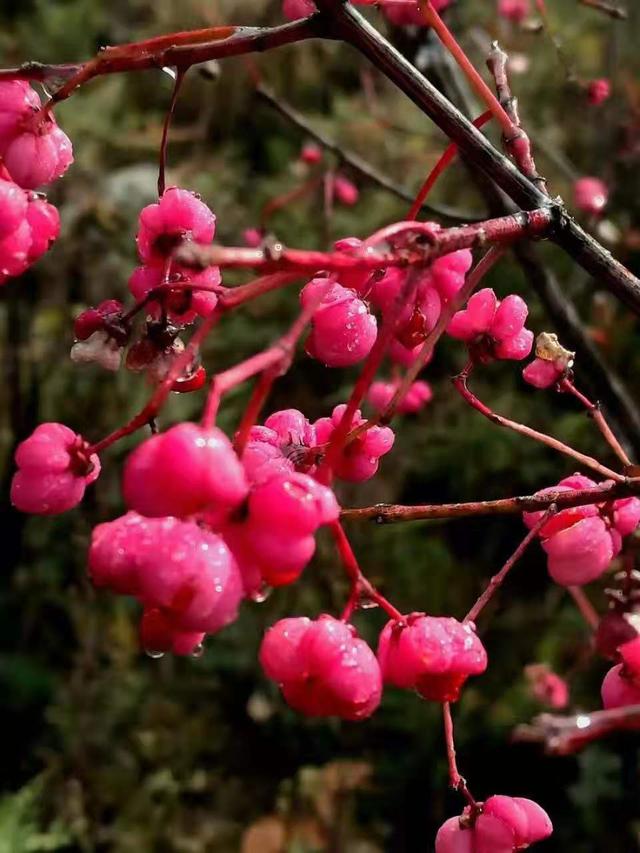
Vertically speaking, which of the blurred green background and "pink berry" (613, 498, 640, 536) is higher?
"pink berry" (613, 498, 640, 536)

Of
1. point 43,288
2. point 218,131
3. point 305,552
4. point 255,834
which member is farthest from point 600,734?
point 218,131

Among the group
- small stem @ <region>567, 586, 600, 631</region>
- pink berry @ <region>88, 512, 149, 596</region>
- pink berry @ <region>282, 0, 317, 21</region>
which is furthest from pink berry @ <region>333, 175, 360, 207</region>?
pink berry @ <region>88, 512, 149, 596</region>

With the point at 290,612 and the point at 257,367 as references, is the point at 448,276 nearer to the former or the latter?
the point at 257,367

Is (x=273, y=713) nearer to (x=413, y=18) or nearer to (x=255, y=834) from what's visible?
(x=255, y=834)

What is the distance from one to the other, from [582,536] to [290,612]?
52.8 inches

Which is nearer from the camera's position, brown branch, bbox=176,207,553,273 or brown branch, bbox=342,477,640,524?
brown branch, bbox=176,207,553,273

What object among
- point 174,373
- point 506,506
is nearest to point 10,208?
point 174,373

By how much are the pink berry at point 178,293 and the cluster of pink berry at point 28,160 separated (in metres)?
0.05

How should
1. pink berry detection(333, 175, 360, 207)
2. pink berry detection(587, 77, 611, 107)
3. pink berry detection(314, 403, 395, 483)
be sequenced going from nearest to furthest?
pink berry detection(314, 403, 395, 483) < pink berry detection(587, 77, 611, 107) < pink berry detection(333, 175, 360, 207)

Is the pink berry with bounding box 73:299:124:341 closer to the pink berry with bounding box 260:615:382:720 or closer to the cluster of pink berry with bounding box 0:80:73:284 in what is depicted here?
the cluster of pink berry with bounding box 0:80:73:284

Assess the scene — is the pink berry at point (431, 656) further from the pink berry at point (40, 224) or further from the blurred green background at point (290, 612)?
the blurred green background at point (290, 612)

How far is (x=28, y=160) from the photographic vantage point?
0.42 m

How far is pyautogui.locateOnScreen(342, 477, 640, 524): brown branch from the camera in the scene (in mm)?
420

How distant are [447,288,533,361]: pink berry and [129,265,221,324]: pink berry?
140 millimetres
